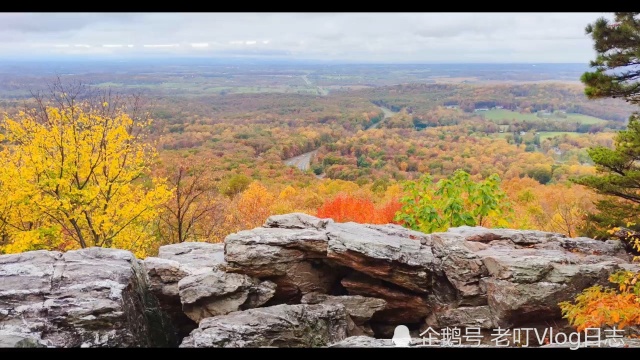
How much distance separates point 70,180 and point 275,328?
8.55 metres

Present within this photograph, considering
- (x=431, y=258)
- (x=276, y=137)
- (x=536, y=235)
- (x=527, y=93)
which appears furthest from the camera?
(x=527, y=93)

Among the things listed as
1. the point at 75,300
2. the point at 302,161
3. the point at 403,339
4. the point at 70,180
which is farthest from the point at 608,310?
A: the point at 302,161

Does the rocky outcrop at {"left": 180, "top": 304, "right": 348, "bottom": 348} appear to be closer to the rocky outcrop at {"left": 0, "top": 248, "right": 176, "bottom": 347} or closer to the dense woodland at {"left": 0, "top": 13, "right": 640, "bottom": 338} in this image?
the rocky outcrop at {"left": 0, "top": 248, "right": 176, "bottom": 347}

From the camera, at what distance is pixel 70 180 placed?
12430 millimetres

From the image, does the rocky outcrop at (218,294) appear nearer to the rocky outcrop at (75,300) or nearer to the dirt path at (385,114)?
the rocky outcrop at (75,300)

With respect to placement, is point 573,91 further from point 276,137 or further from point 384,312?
point 384,312

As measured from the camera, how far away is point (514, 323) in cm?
741

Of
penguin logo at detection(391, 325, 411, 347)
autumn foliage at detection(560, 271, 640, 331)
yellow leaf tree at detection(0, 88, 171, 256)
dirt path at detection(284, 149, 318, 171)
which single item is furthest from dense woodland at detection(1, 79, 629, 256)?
penguin logo at detection(391, 325, 411, 347)

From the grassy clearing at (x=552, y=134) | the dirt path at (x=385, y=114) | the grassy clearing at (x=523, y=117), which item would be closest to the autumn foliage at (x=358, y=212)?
the grassy clearing at (x=523, y=117)

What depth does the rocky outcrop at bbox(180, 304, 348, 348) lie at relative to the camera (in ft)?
21.4

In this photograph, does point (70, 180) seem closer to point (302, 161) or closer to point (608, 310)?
point (608, 310)

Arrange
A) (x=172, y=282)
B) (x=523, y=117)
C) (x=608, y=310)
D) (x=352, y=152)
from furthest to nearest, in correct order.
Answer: (x=523, y=117) < (x=352, y=152) < (x=172, y=282) < (x=608, y=310)

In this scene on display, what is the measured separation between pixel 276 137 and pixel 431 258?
1982 inches
